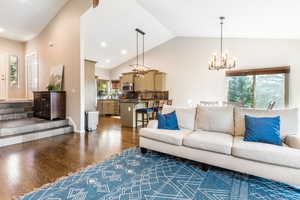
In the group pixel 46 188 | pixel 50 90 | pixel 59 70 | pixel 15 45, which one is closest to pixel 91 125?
pixel 50 90

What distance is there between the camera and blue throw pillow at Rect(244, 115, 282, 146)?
2.40 meters

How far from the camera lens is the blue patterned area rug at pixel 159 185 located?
6.30 feet

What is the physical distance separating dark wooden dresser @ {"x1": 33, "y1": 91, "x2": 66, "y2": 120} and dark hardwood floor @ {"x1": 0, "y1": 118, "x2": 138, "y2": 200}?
3.15 ft

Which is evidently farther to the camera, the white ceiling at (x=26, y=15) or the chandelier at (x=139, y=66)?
the chandelier at (x=139, y=66)

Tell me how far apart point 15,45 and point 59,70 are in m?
3.60

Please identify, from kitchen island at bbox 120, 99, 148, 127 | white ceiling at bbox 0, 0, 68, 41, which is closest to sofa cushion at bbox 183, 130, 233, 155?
kitchen island at bbox 120, 99, 148, 127

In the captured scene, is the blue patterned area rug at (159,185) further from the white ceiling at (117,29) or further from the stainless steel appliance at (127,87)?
the stainless steel appliance at (127,87)

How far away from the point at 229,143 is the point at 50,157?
3.14 meters

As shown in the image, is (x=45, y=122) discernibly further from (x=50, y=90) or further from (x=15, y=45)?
(x=15, y=45)

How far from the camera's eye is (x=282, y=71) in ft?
17.2

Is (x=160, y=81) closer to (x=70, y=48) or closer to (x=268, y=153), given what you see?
(x=70, y=48)

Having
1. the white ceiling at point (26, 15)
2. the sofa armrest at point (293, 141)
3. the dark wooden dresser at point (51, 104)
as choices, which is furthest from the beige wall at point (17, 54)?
the sofa armrest at point (293, 141)

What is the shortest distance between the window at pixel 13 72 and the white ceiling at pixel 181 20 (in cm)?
308

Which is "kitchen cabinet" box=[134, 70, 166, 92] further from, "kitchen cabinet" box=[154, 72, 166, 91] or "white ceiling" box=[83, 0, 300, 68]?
"white ceiling" box=[83, 0, 300, 68]
